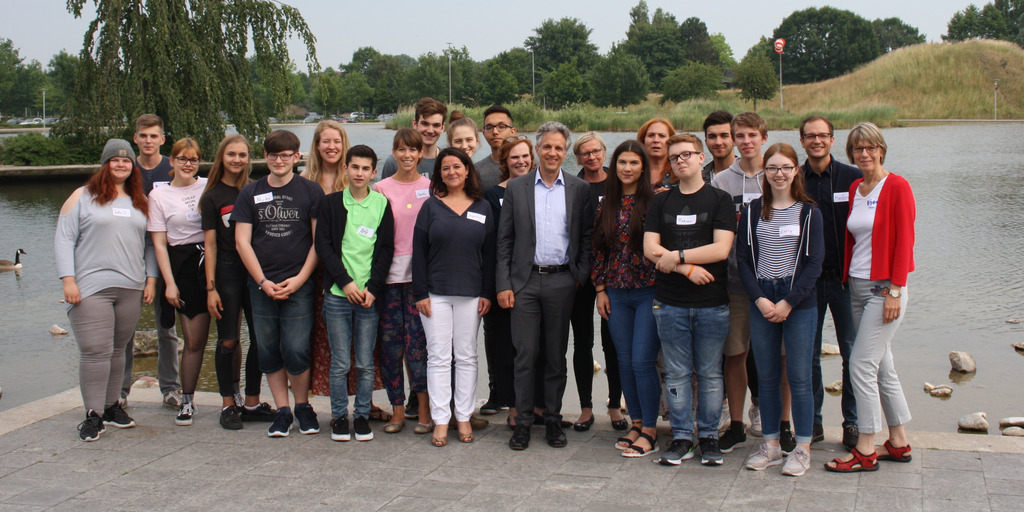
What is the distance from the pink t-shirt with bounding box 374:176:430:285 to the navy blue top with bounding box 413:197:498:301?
0.15 meters

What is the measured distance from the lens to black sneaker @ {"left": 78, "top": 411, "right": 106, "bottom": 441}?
4.60 m

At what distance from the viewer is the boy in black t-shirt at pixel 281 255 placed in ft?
14.9

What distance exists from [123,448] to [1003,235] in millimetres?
14595

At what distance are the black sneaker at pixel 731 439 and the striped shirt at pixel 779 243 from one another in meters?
0.90

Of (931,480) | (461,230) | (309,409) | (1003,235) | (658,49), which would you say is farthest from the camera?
(658,49)

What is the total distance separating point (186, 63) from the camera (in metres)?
19.1

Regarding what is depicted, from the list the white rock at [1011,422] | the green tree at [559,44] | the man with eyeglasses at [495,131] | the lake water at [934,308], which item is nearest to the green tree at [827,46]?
the green tree at [559,44]

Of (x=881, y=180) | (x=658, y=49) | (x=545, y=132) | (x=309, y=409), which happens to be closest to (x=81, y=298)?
(x=309, y=409)

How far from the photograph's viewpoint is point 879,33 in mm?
104562

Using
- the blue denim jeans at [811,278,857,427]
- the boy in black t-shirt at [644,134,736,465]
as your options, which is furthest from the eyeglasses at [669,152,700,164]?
the blue denim jeans at [811,278,857,427]

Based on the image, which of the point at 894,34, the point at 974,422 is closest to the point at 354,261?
the point at 974,422

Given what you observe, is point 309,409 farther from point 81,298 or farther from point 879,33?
point 879,33

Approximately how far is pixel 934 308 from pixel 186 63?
16.9 metres

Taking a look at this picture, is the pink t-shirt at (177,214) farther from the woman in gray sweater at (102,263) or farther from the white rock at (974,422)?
the white rock at (974,422)
